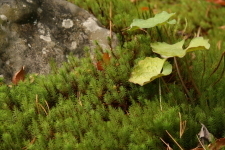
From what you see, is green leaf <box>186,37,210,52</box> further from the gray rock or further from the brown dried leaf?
the brown dried leaf

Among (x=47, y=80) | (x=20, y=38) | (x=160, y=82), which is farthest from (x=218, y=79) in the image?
(x=20, y=38)

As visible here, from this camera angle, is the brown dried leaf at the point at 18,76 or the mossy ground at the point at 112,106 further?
the brown dried leaf at the point at 18,76

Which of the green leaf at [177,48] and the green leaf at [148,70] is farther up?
the green leaf at [177,48]

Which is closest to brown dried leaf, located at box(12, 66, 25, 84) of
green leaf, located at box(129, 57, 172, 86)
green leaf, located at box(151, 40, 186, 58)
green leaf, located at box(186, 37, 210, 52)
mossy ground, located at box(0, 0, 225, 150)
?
mossy ground, located at box(0, 0, 225, 150)

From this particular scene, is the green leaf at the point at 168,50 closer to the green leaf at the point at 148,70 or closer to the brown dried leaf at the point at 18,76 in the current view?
the green leaf at the point at 148,70

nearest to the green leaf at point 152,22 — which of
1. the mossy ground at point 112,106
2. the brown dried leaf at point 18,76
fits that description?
the mossy ground at point 112,106
